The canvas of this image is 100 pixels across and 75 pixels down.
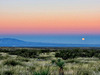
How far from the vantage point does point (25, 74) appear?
10.4 metres

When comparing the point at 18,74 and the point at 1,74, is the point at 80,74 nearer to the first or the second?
the point at 18,74

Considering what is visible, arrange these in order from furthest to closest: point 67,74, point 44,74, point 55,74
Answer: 1. point 67,74
2. point 55,74
3. point 44,74

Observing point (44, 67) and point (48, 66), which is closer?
point (44, 67)

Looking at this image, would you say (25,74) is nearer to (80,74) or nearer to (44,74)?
(80,74)

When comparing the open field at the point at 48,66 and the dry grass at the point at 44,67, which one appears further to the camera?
the dry grass at the point at 44,67

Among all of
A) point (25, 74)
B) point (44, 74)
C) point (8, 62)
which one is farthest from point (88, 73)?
point (8, 62)

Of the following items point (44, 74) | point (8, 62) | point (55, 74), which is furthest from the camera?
point (8, 62)

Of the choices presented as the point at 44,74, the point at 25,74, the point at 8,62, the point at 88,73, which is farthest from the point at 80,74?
the point at 8,62

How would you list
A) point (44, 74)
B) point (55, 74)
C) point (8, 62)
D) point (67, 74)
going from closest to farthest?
point (44, 74) < point (55, 74) < point (67, 74) < point (8, 62)

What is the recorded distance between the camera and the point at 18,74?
1045 cm

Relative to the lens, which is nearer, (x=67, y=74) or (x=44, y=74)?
(x=44, y=74)

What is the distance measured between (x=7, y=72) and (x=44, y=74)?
4.29 meters

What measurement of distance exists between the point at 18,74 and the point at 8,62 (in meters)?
5.39

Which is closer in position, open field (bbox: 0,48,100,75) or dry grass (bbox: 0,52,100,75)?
open field (bbox: 0,48,100,75)
